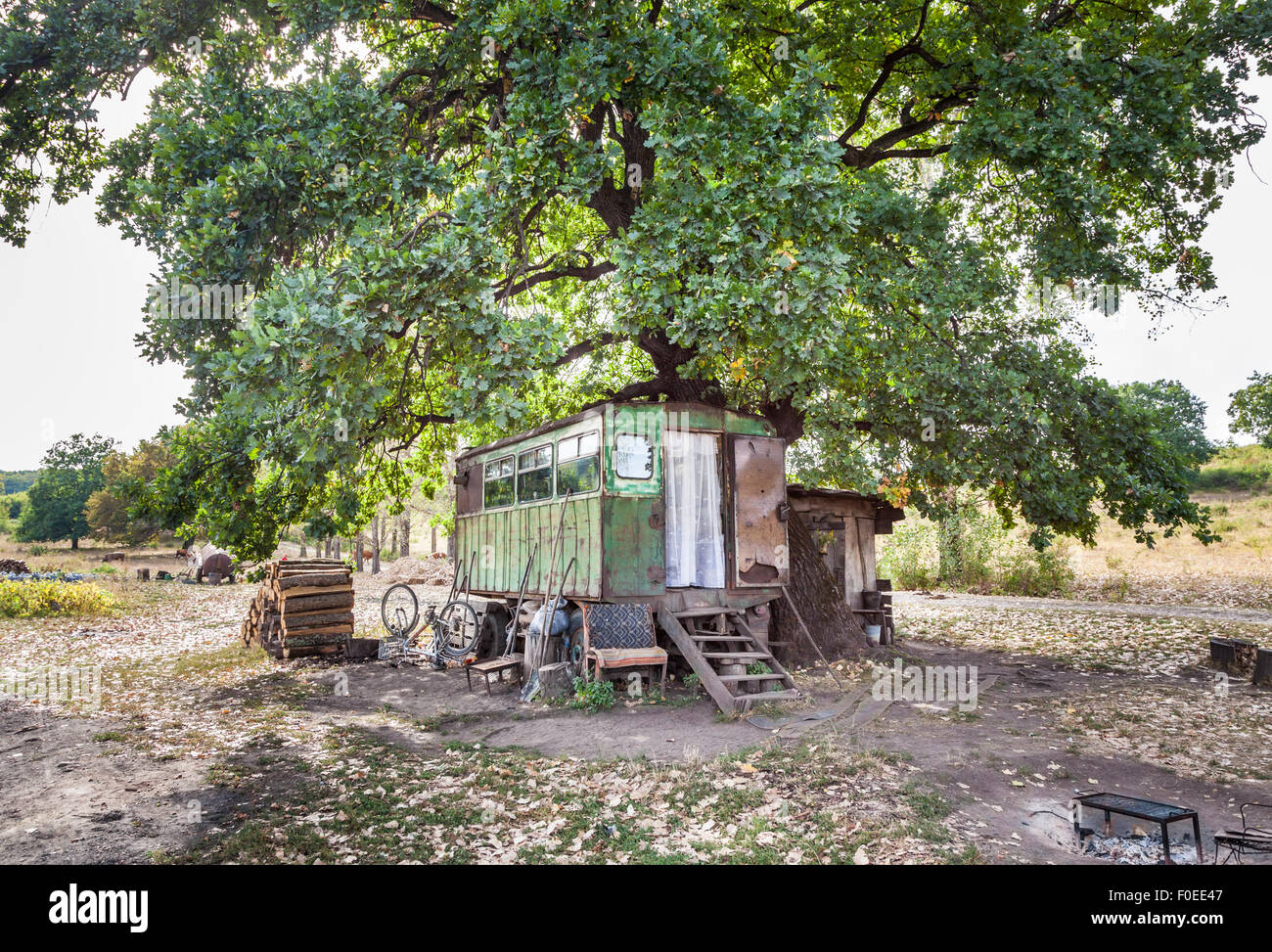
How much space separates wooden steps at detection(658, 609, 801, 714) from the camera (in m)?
9.21

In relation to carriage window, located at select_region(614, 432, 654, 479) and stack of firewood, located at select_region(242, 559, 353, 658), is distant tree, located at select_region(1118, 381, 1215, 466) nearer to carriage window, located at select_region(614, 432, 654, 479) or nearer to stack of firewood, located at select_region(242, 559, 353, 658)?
carriage window, located at select_region(614, 432, 654, 479)

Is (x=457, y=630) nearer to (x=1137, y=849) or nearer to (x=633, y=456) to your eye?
(x=633, y=456)

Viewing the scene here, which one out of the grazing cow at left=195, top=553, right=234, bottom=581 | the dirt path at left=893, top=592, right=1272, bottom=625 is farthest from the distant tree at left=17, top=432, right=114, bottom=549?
the dirt path at left=893, top=592, right=1272, bottom=625

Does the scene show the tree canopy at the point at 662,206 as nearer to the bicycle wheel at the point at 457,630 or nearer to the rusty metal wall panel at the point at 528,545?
the rusty metal wall panel at the point at 528,545

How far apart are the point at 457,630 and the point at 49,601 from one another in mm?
13645

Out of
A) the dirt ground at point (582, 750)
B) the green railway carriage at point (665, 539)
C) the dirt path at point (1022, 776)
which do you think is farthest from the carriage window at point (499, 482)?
the dirt path at point (1022, 776)

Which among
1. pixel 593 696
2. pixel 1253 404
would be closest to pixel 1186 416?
pixel 1253 404

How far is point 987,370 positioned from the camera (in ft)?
35.8

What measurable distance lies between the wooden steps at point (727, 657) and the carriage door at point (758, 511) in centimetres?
76

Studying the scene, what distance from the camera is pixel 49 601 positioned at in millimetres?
19781

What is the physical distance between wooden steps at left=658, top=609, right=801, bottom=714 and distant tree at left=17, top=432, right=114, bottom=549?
158 ft

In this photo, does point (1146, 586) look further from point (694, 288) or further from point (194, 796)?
point (194, 796)

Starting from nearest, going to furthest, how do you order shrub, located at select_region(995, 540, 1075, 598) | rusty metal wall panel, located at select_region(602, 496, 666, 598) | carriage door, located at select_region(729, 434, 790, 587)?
rusty metal wall panel, located at select_region(602, 496, 666, 598), carriage door, located at select_region(729, 434, 790, 587), shrub, located at select_region(995, 540, 1075, 598)

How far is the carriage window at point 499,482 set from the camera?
46.0 feet
